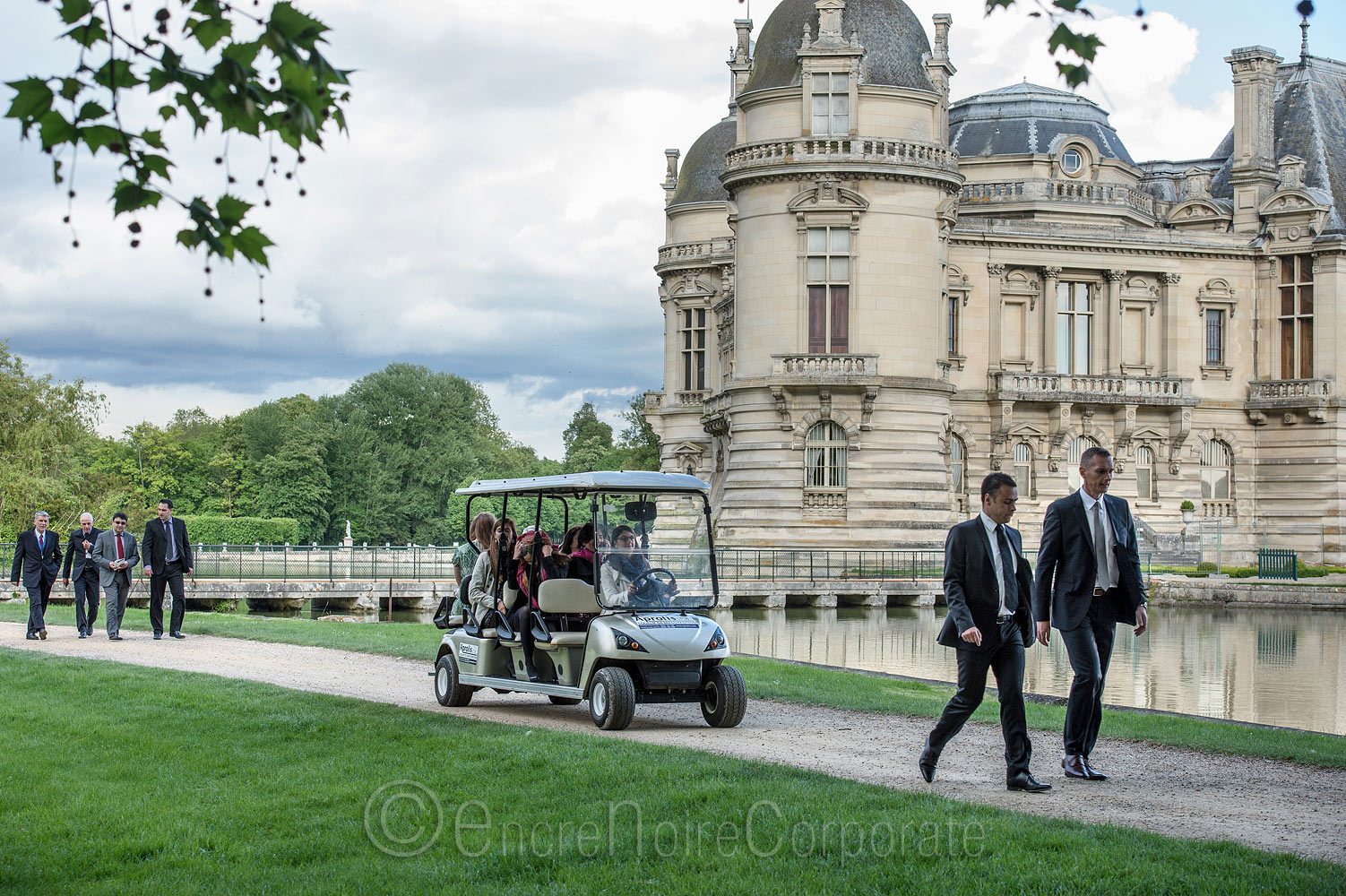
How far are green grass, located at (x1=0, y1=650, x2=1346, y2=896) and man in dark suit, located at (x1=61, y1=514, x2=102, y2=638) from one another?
458 inches

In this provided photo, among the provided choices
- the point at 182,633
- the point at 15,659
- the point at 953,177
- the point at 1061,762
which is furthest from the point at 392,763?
the point at 953,177

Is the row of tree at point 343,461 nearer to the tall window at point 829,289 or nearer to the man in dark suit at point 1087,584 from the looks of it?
the tall window at point 829,289

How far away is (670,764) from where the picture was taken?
10719 millimetres

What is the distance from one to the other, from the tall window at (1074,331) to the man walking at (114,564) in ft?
130

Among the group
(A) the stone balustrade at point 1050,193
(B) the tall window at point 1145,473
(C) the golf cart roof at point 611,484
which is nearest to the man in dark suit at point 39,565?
(C) the golf cart roof at point 611,484

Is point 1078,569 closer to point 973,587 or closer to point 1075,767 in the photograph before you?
point 973,587

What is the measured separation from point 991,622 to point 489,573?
640 cm

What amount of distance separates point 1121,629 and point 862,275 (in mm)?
16456

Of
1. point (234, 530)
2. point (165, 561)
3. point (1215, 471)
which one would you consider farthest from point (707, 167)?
point (165, 561)

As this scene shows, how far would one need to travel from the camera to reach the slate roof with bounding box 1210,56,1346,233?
56.3 meters

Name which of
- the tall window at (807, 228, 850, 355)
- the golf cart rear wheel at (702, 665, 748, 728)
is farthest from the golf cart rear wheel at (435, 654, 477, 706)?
the tall window at (807, 228, 850, 355)

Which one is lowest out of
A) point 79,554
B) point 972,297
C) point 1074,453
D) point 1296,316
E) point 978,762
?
point 978,762

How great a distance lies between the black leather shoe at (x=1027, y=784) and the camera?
10.4 meters

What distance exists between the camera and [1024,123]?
5869 centimetres
